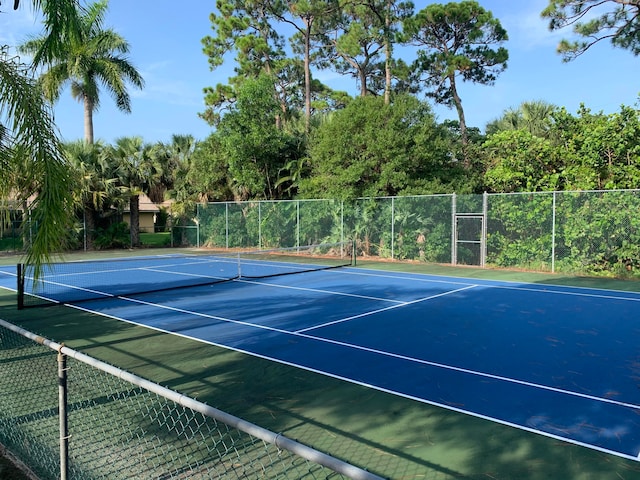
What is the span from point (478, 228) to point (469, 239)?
0.56 metres

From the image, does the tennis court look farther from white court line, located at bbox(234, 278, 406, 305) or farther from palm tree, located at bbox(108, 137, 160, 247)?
palm tree, located at bbox(108, 137, 160, 247)

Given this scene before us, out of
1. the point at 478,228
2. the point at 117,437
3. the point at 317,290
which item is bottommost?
the point at 117,437

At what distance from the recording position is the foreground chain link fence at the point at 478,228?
15344mm

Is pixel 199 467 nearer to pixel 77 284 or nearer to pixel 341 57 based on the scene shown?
pixel 77 284

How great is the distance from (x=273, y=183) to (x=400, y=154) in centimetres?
866

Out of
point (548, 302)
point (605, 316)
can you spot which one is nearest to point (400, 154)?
point (548, 302)

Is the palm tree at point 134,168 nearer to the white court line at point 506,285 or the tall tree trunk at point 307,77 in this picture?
the tall tree trunk at point 307,77

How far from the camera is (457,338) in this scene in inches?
310

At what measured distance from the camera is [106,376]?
19.6 ft

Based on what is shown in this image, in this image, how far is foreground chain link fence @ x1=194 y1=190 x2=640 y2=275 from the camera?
1534cm

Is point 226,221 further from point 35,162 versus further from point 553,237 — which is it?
point 35,162

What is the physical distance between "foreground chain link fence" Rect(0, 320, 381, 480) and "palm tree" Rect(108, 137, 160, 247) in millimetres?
22950

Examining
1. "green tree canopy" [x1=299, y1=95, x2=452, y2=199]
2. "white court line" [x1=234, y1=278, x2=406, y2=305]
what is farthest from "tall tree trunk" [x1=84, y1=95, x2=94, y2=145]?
"white court line" [x1=234, y1=278, x2=406, y2=305]

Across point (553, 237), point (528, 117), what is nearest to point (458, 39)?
point (528, 117)
